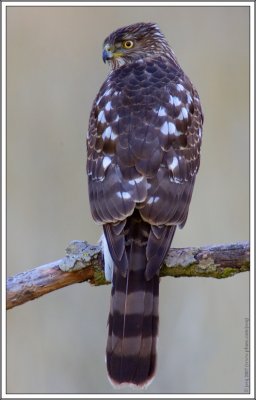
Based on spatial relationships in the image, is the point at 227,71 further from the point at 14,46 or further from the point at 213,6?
the point at 14,46

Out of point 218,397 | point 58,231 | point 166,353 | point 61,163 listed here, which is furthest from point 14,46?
point 218,397

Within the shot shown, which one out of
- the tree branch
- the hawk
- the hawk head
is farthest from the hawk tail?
the hawk head

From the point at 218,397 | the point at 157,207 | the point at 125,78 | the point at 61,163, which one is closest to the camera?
the point at 157,207

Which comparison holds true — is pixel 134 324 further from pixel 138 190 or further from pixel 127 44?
pixel 127 44

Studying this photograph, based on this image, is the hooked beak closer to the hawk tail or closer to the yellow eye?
the yellow eye

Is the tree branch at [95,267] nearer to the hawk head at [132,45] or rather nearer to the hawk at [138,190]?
the hawk at [138,190]

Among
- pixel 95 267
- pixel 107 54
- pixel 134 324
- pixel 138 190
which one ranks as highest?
pixel 107 54

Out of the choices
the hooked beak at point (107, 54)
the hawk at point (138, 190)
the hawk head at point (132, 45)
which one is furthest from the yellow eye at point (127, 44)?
the hawk at point (138, 190)

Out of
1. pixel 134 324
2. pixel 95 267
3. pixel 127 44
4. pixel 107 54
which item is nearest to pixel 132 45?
pixel 127 44
